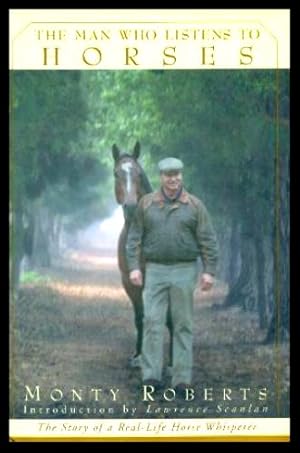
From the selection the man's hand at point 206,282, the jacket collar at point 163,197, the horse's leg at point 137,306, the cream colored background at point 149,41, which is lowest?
the horse's leg at point 137,306

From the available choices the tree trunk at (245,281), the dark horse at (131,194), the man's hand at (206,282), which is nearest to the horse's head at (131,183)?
the dark horse at (131,194)

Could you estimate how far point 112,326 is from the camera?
2269 cm

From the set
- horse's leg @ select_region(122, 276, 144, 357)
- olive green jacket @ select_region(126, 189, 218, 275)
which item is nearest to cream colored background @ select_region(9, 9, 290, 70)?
olive green jacket @ select_region(126, 189, 218, 275)

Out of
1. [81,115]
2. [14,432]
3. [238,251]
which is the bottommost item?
[14,432]

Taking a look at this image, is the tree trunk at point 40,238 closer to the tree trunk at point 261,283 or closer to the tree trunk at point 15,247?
the tree trunk at point 15,247

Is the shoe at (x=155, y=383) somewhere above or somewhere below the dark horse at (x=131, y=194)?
below

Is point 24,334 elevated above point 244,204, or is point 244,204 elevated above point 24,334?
point 244,204

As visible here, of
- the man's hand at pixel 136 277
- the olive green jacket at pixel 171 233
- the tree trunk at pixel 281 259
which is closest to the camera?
the olive green jacket at pixel 171 233

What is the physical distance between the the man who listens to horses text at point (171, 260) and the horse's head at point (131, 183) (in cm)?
12

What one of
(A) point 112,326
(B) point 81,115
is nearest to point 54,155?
(B) point 81,115

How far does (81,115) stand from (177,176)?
125cm

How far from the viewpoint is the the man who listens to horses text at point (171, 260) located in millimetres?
22422

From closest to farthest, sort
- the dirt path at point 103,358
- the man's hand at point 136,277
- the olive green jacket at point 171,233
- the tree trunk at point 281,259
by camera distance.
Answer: the olive green jacket at point 171,233
the man's hand at point 136,277
the dirt path at point 103,358
the tree trunk at point 281,259

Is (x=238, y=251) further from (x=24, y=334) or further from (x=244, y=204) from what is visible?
(x=24, y=334)
